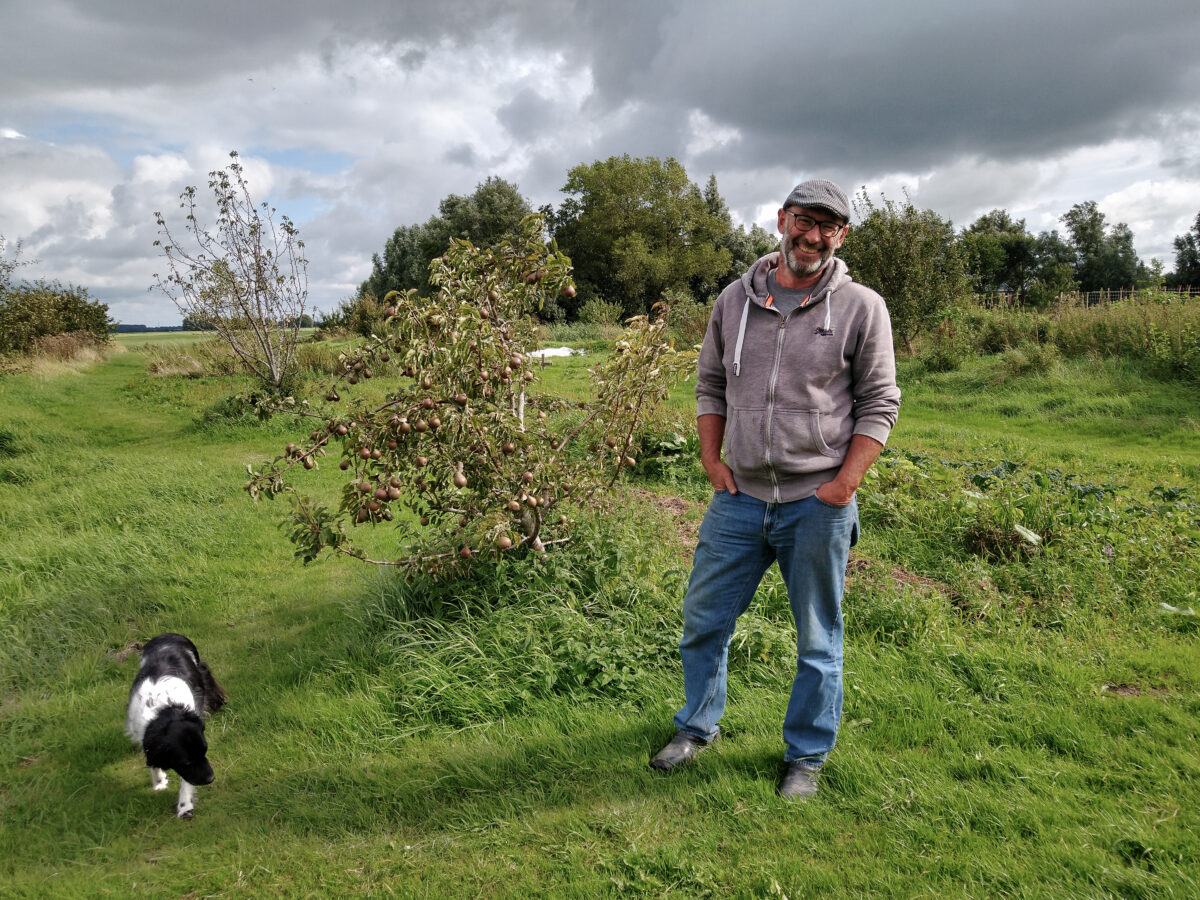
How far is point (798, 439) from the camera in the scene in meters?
2.55

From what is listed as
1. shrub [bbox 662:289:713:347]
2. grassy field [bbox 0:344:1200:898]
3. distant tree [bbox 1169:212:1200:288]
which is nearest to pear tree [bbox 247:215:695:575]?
grassy field [bbox 0:344:1200:898]

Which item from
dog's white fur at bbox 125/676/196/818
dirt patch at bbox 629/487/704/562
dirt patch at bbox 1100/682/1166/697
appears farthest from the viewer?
dirt patch at bbox 629/487/704/562

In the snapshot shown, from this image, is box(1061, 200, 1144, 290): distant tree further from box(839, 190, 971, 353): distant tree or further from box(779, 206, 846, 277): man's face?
box(779, 206, 846, 277): man's face

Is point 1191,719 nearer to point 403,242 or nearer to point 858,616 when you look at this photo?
point 858,616

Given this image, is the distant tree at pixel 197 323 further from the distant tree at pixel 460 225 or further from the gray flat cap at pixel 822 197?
the distant tree at pixel 460 225

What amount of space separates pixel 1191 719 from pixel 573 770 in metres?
2.70

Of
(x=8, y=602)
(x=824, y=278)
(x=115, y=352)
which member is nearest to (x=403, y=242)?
(x=115, y=352)

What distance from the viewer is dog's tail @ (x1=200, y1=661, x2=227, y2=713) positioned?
11.6 feet

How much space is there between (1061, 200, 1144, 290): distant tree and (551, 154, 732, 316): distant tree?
97.6 feet

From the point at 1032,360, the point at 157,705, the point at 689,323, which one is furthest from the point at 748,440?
the point at 689,323

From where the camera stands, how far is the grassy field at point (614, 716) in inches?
97.6

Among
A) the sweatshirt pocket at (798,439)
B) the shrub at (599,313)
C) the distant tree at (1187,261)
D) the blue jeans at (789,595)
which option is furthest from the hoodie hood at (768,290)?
the distant tree at (1187,261)

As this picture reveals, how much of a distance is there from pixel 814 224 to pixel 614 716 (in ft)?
7.44

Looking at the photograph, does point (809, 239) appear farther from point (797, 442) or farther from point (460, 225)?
point (460, 225)
